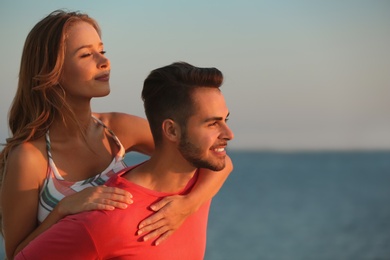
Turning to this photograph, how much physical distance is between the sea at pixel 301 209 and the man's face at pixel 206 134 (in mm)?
21501

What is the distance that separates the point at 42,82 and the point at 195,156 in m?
0.95

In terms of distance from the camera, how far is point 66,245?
10.2 feet

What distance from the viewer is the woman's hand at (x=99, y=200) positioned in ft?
10.3

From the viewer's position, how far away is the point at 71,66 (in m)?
3.72

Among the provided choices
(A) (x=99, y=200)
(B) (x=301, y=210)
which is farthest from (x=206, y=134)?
(B) (x=301, y=210)

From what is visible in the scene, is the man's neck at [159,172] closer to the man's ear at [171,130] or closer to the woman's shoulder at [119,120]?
the man's ear at [171,130]

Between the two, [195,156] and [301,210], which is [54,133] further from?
[301,210]

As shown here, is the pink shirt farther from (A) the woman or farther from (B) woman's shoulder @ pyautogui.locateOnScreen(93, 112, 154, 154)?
(B) woman's shoulder @ pyautogui.locateOnScreen(93, 112, 154, 154)

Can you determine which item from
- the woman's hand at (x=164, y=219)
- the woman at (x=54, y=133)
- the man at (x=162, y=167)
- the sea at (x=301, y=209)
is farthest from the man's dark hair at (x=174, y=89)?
the sea at (x=301, y=209)

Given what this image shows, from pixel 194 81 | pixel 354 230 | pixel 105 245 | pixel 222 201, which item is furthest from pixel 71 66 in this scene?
pixel 222 201

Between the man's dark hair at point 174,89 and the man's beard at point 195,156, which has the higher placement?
the man's dark hair at point 174,89

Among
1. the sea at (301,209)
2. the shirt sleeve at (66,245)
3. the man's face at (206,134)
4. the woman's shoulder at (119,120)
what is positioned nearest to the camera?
the shirt sleeve at (66,245)

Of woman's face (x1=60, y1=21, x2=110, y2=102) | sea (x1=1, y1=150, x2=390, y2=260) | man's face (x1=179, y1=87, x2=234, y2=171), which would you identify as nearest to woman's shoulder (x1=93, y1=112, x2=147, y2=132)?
woman's face (x1=60, y1=21, x2=110, y2=102)

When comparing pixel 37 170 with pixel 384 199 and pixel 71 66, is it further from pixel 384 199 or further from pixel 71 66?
pixel 384 199
